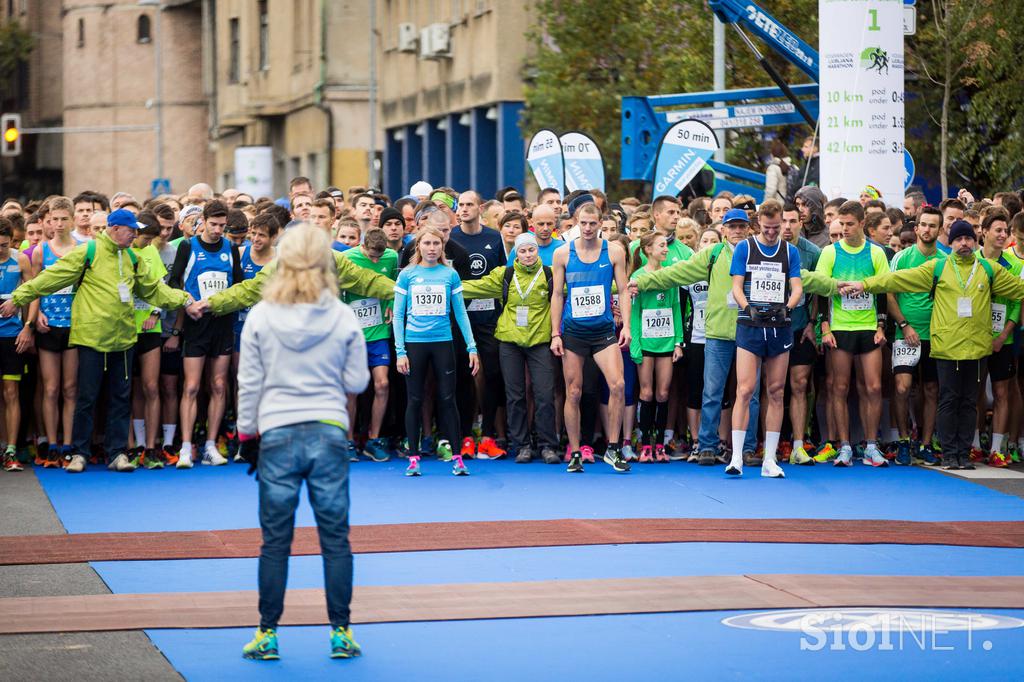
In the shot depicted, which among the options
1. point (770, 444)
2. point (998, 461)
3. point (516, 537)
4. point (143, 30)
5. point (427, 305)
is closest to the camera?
point (516, 537)

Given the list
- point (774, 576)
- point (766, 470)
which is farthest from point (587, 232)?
point (774, 576)

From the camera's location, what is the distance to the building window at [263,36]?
56719 mm

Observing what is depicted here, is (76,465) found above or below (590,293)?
below

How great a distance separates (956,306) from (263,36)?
4485 centimetres

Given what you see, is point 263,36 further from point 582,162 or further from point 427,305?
point 427,305

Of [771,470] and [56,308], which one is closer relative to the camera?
[771,470]

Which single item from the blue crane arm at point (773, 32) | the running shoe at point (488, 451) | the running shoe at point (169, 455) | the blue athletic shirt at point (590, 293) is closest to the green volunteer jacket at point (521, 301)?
the blue athletic shirt at point (590, 293)

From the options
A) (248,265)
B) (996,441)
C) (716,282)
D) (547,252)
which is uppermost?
(547,252)

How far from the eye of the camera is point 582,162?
67.7ft

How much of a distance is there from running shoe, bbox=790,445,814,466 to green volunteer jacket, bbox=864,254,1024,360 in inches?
55.1

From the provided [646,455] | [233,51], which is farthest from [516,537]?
[233,51]

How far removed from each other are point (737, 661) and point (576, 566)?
2454mm

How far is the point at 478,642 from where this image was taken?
886cm

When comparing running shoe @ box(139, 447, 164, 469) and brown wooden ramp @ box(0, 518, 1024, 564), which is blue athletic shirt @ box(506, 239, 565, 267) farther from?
brown wooden ramp @ box(0, 518, 1024, 564)
